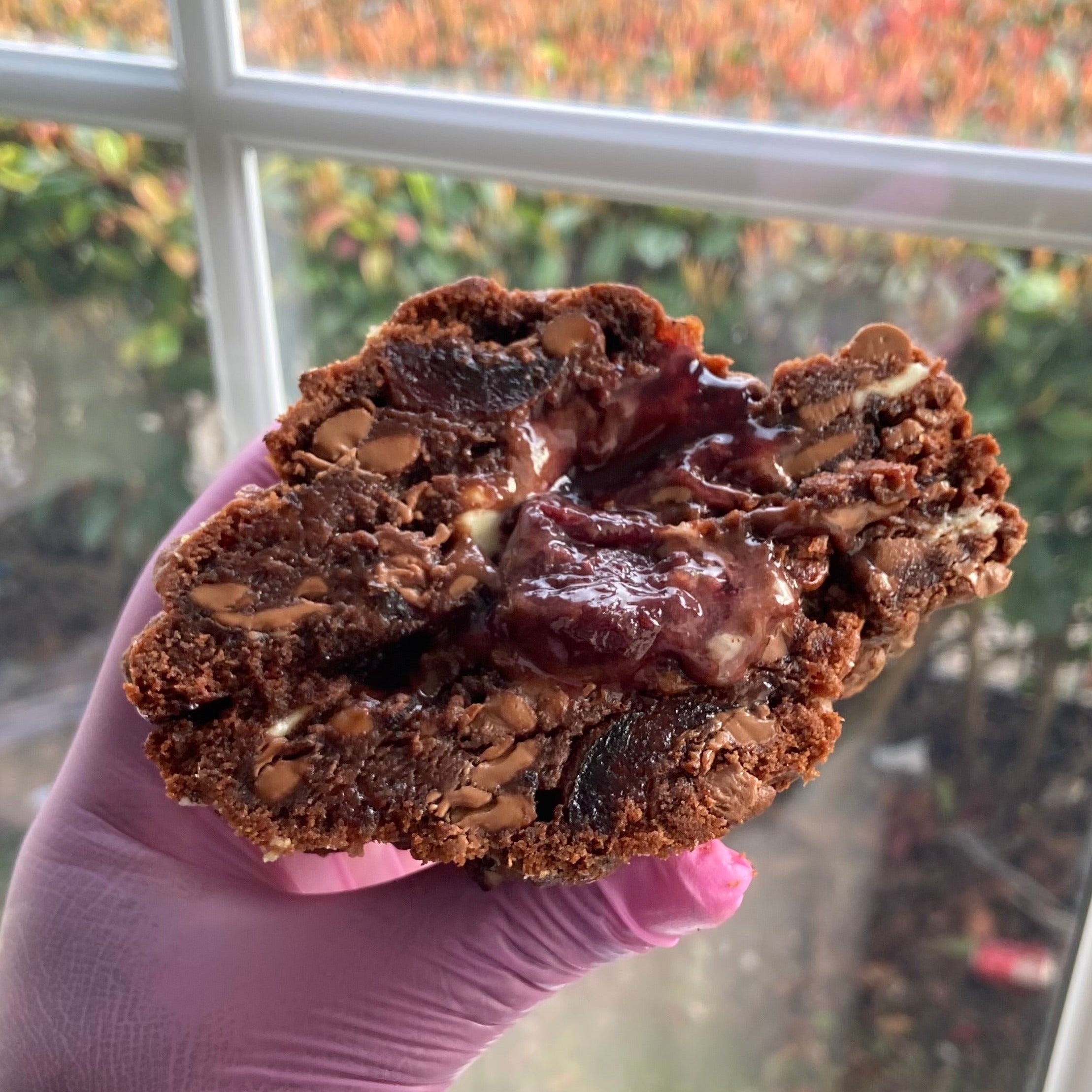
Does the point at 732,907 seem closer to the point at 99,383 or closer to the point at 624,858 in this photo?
the point at 624,858

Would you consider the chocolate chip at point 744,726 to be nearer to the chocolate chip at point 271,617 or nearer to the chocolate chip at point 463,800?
the chocolate chip at point 463,800

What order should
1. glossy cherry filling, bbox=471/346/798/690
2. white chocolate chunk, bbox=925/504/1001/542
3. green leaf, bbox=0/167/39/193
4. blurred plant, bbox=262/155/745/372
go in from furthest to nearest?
green leaf, bbox=0/167/39/193 < blurred plant, bbox=262/155/745/372 < white chocolate chunk, bbox=925/504/1001/542 < glossy cherry filling, bbox=471/346/798/690

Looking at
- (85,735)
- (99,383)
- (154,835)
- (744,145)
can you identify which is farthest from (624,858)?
(99,383)

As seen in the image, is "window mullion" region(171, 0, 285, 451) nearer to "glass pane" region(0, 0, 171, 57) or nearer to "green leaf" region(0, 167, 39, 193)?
"glass pane" region(0, 0, 171, 57)

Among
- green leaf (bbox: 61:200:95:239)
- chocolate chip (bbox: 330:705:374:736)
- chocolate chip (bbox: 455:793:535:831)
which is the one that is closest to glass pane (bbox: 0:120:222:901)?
green leaf (bbox: 61:200:95:239)

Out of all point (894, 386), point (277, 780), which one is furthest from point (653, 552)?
point (277, 780)
